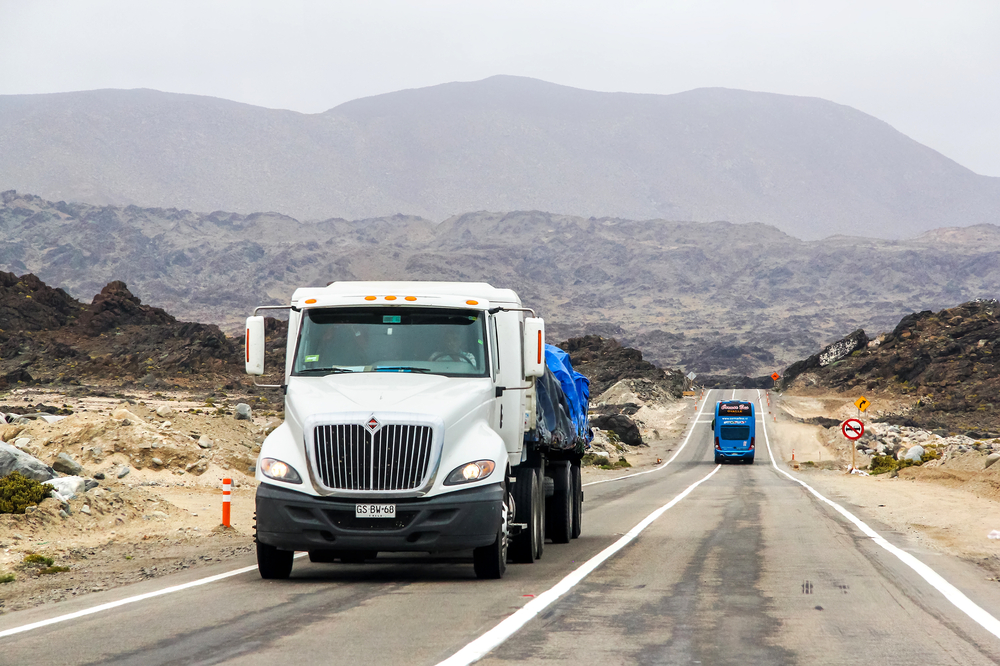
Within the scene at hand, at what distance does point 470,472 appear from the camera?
37.4ft

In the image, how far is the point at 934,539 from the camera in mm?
18500

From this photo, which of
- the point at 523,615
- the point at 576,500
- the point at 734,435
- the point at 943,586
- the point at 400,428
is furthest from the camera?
the point at 734,435

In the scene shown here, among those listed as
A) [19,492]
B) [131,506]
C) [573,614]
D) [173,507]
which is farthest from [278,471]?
[173,507]

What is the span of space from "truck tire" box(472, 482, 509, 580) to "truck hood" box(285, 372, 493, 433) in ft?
3.97

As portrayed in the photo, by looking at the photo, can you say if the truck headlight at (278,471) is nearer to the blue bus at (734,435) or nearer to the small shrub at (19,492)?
the small shrub at (19,492)

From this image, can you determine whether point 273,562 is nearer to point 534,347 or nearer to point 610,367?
point 534,347

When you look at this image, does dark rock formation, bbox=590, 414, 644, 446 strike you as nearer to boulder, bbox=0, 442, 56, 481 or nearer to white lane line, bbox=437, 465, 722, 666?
boulder, bbox=0, 442, 56, 481

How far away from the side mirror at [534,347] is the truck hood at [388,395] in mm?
503

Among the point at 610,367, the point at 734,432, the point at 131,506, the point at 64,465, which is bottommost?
the point at 131,506

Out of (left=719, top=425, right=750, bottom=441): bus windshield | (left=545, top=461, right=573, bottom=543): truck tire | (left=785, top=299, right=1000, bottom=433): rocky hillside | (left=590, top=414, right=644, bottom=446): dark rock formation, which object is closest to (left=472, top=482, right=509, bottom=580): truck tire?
(left=545, top=461, right=573, bottom=543): truck tire

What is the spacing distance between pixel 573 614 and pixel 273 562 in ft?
12.2

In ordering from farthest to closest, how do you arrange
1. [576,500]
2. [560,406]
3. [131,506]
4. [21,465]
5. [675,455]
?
[675,455] < [131,506] < [21,465] < [576,500] < [560,406]

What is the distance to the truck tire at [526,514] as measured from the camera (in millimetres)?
13586

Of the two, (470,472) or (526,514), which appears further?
(526,514)
